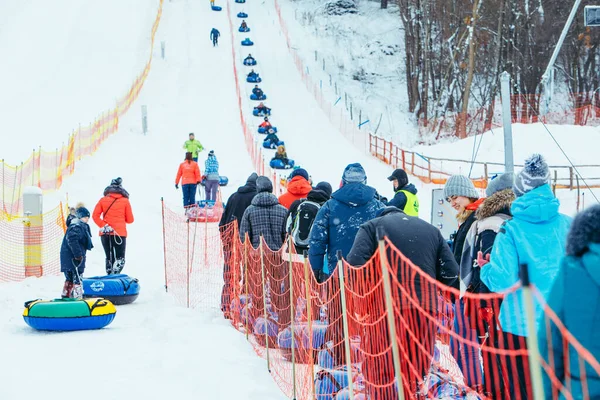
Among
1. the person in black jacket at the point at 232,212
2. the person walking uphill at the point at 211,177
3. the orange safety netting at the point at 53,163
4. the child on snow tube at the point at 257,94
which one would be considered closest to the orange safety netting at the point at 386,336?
the person in black jacket at the point at 232,212

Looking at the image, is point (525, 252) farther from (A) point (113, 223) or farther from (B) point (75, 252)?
(A) point (113, 223)

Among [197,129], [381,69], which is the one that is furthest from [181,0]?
[197,129]

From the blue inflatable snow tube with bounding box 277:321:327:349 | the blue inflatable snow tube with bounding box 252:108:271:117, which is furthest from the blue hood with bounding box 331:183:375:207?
the blue inflatable snow tube with bounding box 252:108:271:117

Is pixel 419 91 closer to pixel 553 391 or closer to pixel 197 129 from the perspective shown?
pixel 197 129

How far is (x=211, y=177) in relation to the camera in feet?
60.8

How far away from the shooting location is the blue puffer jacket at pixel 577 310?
8.71 feet

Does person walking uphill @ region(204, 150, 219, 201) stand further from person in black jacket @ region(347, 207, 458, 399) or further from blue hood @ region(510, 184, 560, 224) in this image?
blue hood @ region(510, 184, 560, 224)

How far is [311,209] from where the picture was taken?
25.2ft

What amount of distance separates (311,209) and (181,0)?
154 feet

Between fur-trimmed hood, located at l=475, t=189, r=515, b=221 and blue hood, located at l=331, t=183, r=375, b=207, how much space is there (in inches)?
51.3

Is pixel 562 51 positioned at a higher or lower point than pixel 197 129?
higher

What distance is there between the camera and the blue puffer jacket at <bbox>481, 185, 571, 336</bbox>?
4.13 meters

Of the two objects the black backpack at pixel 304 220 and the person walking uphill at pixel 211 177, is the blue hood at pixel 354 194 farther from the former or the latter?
the person walking uphill at pixel 211 177

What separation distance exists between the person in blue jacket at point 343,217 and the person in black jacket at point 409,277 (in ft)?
2.83
